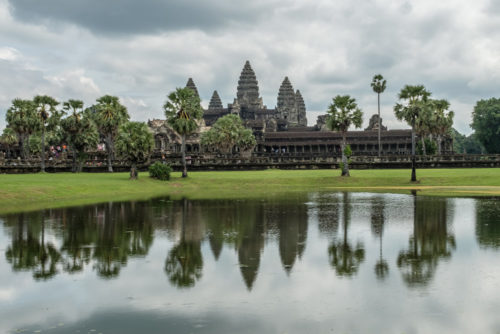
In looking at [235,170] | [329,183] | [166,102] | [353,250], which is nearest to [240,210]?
[353,250]

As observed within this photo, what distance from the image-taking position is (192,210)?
35.0 m

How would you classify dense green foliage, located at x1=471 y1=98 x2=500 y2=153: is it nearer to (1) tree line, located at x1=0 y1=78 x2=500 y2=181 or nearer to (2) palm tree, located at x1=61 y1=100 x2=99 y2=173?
(1) tree line, located at x1=0 y1=78 x2=500 y2=181

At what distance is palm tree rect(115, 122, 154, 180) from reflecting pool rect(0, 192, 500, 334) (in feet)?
107

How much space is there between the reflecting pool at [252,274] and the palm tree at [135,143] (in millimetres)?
32699

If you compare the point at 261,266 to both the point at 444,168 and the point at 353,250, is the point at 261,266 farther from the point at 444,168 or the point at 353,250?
the point at 444,168

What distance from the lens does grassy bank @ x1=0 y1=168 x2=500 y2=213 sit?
43.3 m

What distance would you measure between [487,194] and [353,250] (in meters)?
28.4

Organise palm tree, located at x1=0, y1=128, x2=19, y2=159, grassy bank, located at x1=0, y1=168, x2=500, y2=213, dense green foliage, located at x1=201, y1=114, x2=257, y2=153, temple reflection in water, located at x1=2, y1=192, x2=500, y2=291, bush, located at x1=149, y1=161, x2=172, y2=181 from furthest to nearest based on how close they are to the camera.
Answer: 1. palm tree, located at x1=0, y1=128, x2=19, y2=159
2. dense green foliage, located at x1=201, y1=114, x2=257, y2=153
3. bush, located at x1=149, y1=161, x2=172, y2=181
4. grassy bank, located at x1=0, y1=168, x2=500, y2=213
5. temple reflection in water, located at x1=2, y1=192, x2=500, y2=291

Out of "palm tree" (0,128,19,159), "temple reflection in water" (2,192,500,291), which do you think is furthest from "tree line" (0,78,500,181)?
"palm tree" (0,128,19,159)

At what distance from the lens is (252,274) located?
16672 millimetres

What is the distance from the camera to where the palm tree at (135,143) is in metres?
63.3

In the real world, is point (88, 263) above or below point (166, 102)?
below

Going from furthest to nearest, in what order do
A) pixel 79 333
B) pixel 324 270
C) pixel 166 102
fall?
1. pixel 166 102
2. pixel 324 270
3. pixel 79 333

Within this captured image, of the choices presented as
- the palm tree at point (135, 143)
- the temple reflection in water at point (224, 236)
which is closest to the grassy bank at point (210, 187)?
the palm tree at point (135, 143)
